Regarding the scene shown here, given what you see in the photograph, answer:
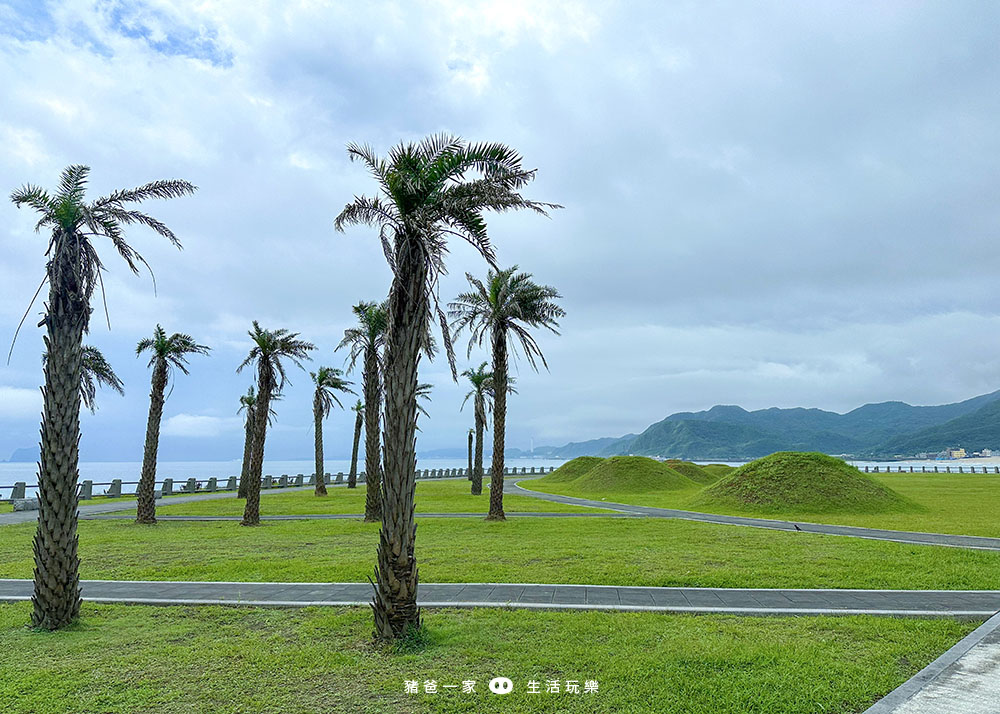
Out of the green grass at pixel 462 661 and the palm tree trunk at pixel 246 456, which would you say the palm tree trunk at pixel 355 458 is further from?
the green grass at pixel 462 661

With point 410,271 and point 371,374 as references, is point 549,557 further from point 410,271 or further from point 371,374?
point 371,374

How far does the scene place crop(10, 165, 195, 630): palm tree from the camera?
913 centimetres

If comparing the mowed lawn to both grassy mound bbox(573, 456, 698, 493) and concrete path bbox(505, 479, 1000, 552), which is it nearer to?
concrete path bbox(505, 479, 1000, 552)

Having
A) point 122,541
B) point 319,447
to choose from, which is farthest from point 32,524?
point 319,447

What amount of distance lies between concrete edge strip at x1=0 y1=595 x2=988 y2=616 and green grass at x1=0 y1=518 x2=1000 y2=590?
1.90m

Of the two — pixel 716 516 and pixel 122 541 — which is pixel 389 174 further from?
pixel 716 516

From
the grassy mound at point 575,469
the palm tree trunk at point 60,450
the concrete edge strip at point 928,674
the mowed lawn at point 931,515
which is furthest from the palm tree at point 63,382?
the grassy mound at point 575,469

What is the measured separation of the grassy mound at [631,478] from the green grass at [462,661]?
123ft

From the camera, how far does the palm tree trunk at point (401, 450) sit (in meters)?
8.10

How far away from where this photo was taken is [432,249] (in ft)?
29.6

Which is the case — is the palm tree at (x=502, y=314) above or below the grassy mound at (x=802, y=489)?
above

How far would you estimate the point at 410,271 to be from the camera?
9039mm

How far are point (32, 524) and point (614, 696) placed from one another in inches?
1029

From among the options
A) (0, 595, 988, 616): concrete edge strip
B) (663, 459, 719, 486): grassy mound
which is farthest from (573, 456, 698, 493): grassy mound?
(0, 595, 988, 616): concrete edge strip
